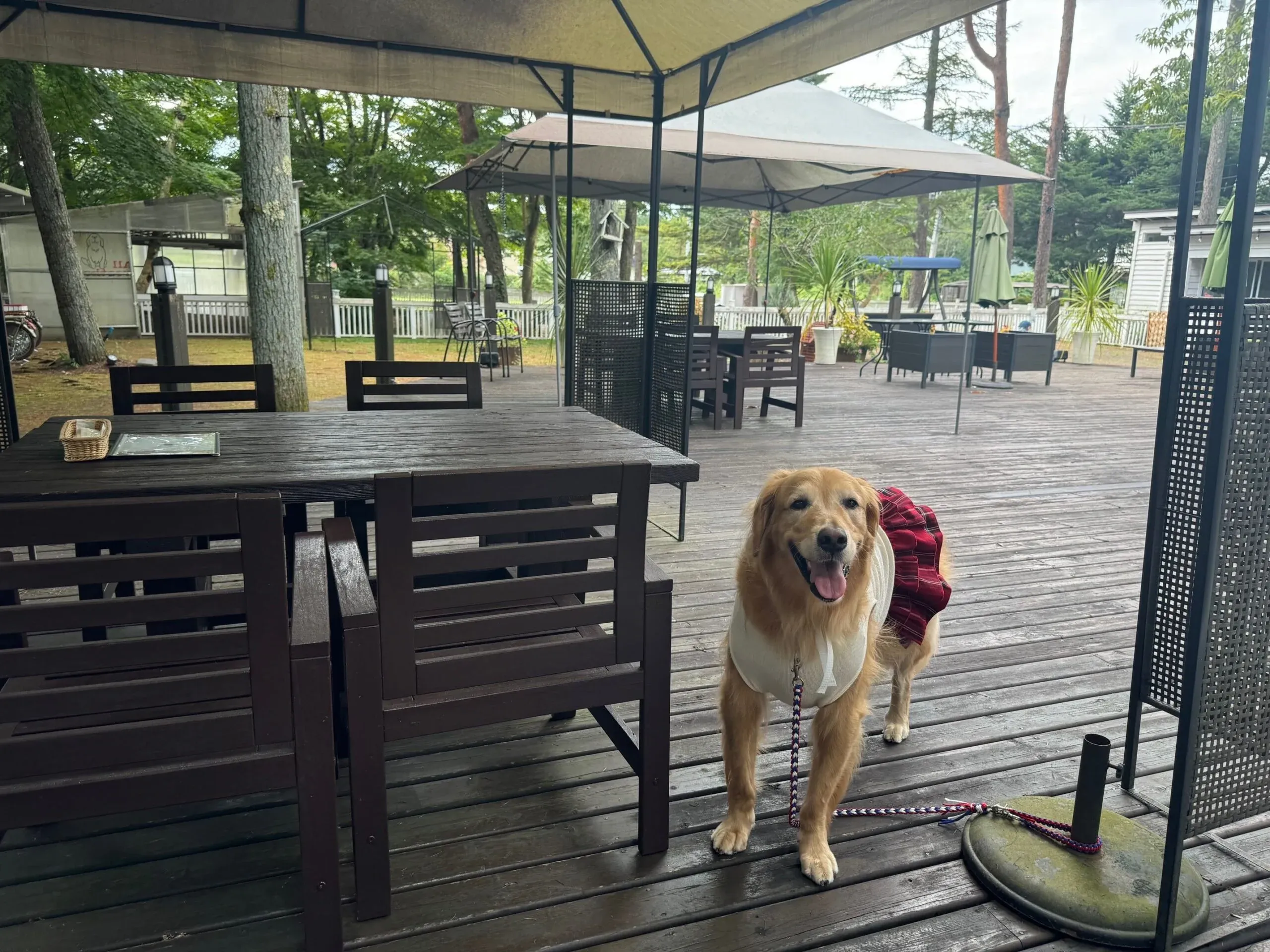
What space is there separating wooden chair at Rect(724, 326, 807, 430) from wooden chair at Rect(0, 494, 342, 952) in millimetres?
6372

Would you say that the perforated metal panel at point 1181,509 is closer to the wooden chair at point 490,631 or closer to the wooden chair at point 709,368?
the wooden chair at point 490,631

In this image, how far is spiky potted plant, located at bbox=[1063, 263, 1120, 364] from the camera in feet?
47.5

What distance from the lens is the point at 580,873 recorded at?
182 cm

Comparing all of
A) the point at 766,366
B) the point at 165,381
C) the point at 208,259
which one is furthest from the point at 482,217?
the point at 165,381

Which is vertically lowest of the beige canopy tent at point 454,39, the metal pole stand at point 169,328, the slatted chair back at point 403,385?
the slatted chair back at point 403,385

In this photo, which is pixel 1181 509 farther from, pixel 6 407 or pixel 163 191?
pixel 163 191

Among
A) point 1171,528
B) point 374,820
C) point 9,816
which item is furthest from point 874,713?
point 9,816

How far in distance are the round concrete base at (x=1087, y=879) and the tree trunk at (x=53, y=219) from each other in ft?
35.5

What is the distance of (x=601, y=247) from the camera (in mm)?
12344

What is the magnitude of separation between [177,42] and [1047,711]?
4.20 m

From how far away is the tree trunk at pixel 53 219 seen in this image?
Result: 934cm

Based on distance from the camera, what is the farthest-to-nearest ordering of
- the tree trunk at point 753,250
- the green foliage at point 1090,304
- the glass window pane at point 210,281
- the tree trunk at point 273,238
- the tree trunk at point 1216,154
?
the tree trunk at point 753,250
the glass window pane at point 210,281
the tree trunk at point 1216,154
the green foliage at point 1090,304
the tree trunk at point 273,238

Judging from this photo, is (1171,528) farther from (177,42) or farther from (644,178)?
(644,178)

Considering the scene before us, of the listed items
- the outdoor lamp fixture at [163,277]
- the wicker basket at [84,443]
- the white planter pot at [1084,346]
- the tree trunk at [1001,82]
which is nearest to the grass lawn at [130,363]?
the outdoor lamp fixture at [163,277]
